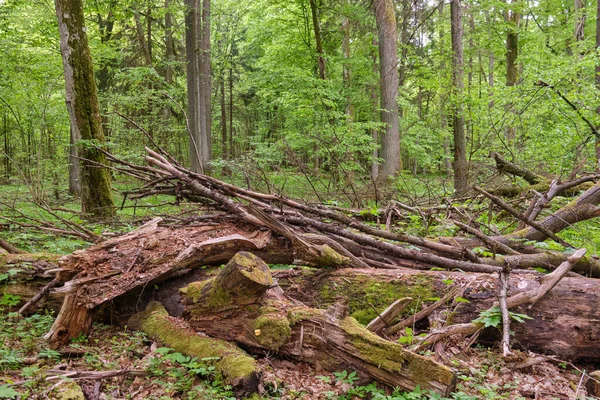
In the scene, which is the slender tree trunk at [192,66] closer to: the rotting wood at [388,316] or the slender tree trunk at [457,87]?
the slender tree trunk at [457,87]

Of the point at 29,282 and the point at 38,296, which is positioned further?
the point at 29,282

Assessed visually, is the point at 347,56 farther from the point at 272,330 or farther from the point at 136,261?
the point at 272,330

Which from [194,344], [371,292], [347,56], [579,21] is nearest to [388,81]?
[347,56]

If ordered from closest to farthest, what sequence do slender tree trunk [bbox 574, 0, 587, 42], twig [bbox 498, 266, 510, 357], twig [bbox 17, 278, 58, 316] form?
twig [bbox 498, 266, 510, 357], twig [bbox 17, 278, 58, 316], slender tree trunk [bbox 574, 0, 587, 42]

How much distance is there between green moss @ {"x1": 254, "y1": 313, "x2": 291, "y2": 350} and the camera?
3336 millimetres

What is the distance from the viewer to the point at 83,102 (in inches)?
296

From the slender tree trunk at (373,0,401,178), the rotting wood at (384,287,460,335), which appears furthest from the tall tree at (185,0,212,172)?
the rotting wood at (384,287,460,335)

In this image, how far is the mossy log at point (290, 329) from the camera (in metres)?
2.85

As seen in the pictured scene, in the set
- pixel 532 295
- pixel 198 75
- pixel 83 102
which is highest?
pixel 198 75

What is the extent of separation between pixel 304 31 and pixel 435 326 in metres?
14.4

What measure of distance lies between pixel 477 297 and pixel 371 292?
980 millimetres

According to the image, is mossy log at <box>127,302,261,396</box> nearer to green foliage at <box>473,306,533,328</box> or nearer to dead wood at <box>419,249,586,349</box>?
dead wood at <box>419,249,586,349</box>

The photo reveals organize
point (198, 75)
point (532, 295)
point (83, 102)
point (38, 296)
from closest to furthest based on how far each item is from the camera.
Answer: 1. point (532, 295)
2. point (38, 296)
3. point (83, 102)
4. point (198, 75)

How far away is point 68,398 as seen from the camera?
264 cm
